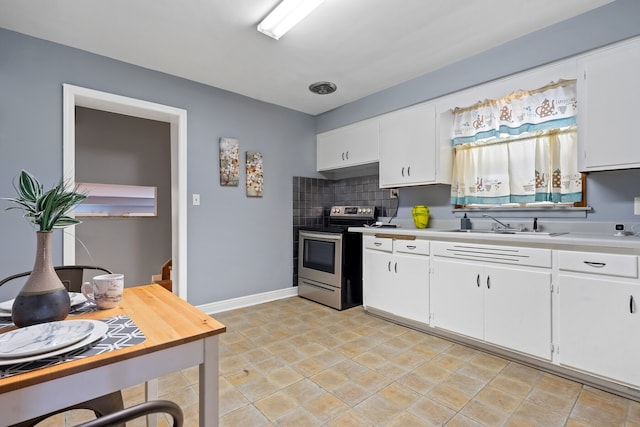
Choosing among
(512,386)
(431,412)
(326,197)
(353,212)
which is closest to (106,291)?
(431,412)

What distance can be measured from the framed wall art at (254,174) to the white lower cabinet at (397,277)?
4.56 feet

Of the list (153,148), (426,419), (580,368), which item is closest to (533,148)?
(580,368)

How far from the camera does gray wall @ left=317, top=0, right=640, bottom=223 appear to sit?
2.02 m

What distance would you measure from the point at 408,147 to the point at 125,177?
3762 millimetres

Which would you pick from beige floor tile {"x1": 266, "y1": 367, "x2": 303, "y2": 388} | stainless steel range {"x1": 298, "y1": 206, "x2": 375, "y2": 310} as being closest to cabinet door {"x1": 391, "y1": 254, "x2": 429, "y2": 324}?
stainless steel range {"x1": 298, "y1": 206, "x2": 375, "y2": 310}

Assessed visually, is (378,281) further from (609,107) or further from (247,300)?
(609,107)

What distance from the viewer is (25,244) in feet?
7.59

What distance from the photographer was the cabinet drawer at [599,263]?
5.69ft

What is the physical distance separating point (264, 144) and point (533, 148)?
272 centimetres

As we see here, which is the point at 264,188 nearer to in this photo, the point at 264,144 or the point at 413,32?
the point at 264,144

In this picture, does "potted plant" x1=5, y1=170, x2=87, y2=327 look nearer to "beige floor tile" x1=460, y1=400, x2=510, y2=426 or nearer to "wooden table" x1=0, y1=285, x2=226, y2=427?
"wooden table" x1=0, y1=285, x2=226, y2=427

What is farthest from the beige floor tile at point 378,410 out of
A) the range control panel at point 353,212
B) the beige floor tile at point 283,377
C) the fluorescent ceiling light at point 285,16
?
the fluorescent ceiling light at point 285,16

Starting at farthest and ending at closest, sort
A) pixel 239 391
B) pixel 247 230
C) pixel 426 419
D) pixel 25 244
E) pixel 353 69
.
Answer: pixel 247 230 → pixel 353 69 → pixel 25 244 → pixel 239 391 → pixel 426 419

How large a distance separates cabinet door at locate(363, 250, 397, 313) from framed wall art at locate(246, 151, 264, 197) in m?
1.45
